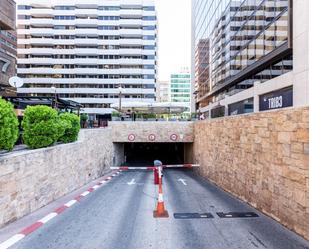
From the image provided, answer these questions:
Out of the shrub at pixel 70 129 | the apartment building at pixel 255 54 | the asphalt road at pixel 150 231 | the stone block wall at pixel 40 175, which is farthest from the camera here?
the apartment building at pixel 255 54

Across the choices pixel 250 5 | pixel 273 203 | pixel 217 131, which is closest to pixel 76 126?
pixel 217 131

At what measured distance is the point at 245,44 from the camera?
890 inches

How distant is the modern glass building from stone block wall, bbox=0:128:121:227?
42.3ft

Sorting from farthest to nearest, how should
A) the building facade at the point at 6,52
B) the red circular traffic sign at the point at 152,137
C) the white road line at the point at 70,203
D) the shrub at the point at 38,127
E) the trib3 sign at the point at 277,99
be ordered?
the red circular traffic sign at the point at 152,137 < the building facade at the point at 6,52 < the trib3 sign at the point at 277,99 < the shrub at the point at 38,127 < the white road line at the point at 70,203

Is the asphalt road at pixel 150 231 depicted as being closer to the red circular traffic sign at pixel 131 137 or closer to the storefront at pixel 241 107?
the storefront at pixel 241 107

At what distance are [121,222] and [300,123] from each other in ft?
15.8

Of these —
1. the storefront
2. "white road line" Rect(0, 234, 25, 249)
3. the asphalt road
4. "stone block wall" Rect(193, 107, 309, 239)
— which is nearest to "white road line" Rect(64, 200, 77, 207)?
the asphalt road

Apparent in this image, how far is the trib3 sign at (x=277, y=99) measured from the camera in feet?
50.4

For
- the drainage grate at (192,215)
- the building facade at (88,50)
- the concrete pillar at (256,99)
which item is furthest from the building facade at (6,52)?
the building facade at (88,50)

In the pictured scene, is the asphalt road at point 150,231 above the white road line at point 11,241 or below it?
below

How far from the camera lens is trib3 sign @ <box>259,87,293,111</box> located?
1536 cm

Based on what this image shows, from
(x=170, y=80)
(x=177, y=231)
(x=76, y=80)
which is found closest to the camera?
(x=177, y=231)

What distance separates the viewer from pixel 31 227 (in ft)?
20.1

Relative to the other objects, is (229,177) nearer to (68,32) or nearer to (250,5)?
(250,5)
